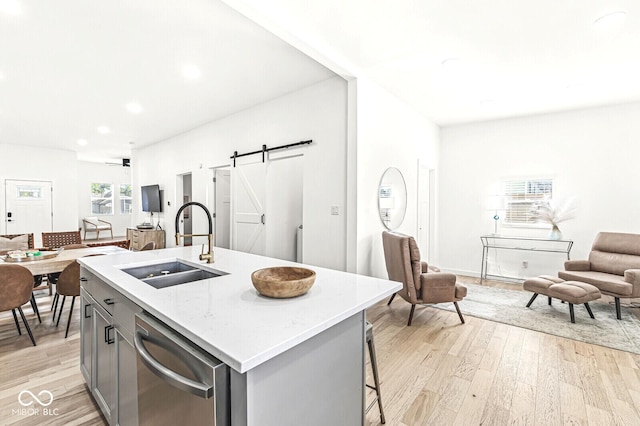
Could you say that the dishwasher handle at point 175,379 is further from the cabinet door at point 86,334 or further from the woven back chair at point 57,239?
the woven back chair at point 57,239

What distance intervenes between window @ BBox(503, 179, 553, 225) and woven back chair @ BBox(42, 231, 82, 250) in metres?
7.29

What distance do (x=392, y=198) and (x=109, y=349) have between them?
3.55m

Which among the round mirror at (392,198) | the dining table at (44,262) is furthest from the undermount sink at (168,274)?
the round mirror at (392,198)

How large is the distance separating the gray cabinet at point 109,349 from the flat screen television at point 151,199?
5.71 meters

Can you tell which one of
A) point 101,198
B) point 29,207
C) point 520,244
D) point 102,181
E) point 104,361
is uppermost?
point 102,181

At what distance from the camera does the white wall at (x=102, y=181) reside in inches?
413

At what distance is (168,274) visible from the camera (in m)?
1.90

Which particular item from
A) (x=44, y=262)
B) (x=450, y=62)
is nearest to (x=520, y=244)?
(x=450, y=62)

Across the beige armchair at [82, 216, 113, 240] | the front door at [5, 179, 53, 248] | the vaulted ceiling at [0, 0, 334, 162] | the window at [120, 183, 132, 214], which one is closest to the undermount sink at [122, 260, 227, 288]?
the vaulted ceiling at [0, 0, 334, 162]

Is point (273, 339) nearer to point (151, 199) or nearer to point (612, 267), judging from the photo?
point (612, 267)

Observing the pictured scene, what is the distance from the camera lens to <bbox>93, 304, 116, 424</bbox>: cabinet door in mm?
1600

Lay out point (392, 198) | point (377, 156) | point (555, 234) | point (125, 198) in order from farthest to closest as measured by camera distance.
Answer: point (125, 198) → point (555, 234) → point (392, 198) → point (377, 156)

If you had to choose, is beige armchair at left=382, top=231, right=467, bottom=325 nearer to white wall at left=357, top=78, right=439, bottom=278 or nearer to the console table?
white wall at left=357, top=78, right=439, bottom=278

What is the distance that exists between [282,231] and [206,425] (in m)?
3.89
